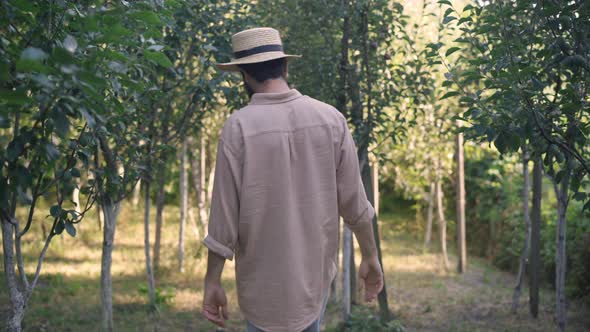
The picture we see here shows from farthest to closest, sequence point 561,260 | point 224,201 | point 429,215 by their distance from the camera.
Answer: point 429,215
point 561,260
point 224,201

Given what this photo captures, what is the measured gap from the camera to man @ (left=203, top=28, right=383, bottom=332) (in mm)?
2295

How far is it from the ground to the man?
3.38 metres

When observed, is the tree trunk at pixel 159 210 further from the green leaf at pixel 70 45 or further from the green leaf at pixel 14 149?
the green leaf at pixel 70 45

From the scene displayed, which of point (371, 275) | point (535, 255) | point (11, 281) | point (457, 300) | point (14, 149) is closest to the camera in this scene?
point (14, 149)

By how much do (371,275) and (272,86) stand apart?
0.90 meters

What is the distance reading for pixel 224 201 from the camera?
2.29 metres

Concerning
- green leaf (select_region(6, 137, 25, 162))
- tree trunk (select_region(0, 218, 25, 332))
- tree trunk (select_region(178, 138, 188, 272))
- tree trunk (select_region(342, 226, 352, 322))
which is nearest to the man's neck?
green leaf (select_region(6, 137, 25, 162))

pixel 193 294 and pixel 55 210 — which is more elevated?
pixel 55 210

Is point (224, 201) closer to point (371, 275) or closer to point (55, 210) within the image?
point (371, 275)

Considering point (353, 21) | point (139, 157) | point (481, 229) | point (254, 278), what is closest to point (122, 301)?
point (139, 157)

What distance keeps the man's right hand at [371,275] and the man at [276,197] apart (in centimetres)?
19

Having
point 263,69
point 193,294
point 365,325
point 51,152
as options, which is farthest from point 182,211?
point 51,152

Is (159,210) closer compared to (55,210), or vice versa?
(55,210)

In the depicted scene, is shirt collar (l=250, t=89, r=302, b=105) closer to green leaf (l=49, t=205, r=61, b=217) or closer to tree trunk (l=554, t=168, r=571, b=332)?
green leaf (l=49, t=205, r=61, b=217)
